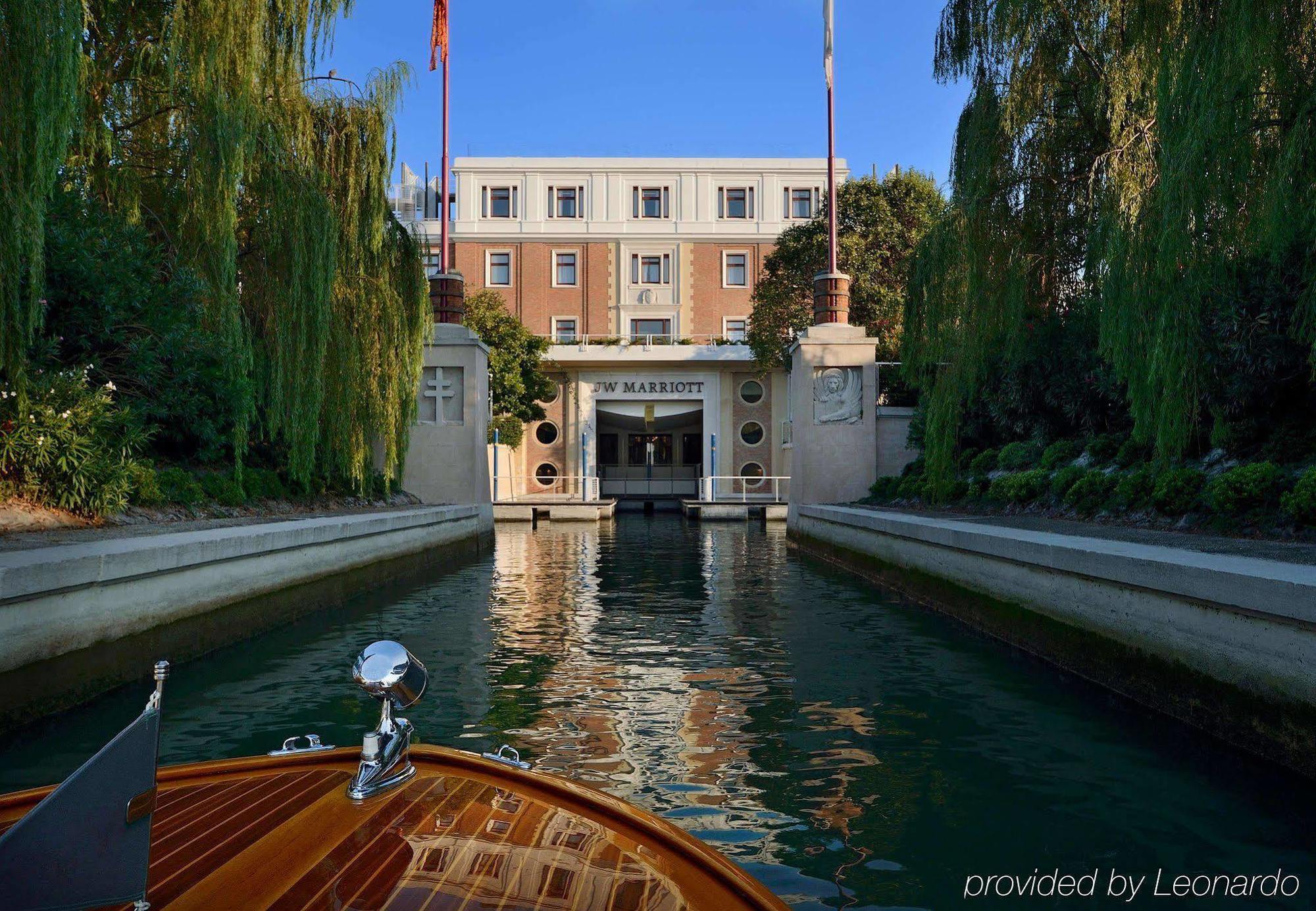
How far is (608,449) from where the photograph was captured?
41719 mm

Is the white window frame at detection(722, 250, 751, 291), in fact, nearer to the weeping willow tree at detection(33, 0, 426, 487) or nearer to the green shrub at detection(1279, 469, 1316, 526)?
the weeping willow tree at detection(33, 0, 426, 487)

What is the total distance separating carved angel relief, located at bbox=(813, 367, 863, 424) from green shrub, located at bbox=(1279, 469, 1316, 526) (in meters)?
12.2

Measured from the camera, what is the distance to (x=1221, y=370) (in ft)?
31.7

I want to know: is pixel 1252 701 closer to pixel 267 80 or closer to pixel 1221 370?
pixel 1221 370

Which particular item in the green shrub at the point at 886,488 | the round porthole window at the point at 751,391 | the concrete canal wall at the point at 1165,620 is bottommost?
the concrete canal wall at the point at 1165,620

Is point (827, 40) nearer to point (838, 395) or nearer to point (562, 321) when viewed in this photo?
point (838, 395)

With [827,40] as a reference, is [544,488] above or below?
below

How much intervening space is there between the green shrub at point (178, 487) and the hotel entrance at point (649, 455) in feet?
89.2

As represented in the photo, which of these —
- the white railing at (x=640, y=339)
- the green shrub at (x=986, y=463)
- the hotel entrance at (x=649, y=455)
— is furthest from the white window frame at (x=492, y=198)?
the green shrub at (x=986, y=463)

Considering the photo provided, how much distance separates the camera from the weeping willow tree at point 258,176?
9.34 meters

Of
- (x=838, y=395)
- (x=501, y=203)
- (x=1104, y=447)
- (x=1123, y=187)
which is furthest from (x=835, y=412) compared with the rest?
(x=501, y=203)

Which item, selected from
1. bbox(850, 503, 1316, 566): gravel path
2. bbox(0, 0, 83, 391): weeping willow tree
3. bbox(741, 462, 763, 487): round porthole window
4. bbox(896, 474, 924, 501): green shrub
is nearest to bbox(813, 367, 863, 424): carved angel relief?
bbox(896, 474, 924, 501): green shrub

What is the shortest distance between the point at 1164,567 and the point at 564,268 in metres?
35.8

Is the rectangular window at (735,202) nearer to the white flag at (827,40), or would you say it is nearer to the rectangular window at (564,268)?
the rectangular window at (564,268)
